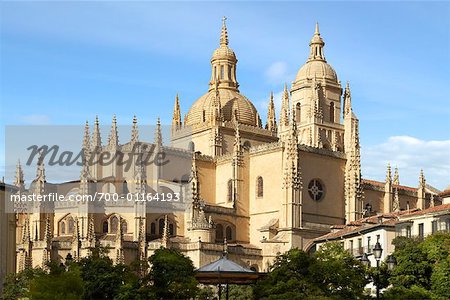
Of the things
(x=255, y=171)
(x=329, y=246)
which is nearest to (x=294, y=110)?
(x=255, y=171)

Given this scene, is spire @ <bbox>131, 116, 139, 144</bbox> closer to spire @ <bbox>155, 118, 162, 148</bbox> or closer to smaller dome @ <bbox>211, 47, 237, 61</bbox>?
spire @ <bbox>155, 118, 162, 148</bbox>

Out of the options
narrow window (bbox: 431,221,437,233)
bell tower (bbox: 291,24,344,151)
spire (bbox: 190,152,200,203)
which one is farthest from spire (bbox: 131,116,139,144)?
narrow window (bbox: 431,221,437,233)

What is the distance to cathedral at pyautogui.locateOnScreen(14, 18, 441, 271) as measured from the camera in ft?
259

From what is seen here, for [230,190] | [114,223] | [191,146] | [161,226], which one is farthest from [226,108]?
[114,223]

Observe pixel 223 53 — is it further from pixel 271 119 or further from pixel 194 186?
pixel 194 186

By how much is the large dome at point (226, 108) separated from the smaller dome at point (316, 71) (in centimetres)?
630

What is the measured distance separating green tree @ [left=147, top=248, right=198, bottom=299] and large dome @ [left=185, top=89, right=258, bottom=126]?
1913 inches

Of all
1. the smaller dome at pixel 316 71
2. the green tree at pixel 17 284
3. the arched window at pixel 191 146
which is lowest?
the green tree at pixel 17 284

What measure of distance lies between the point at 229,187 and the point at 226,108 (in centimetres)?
1134

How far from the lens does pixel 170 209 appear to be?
8300cm

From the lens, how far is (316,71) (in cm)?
9475

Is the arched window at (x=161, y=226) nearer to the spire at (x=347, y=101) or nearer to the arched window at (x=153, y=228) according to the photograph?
the arched window at (x=153, y=228)

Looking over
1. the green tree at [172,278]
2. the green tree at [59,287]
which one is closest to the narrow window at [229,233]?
the green tree at [172,278]

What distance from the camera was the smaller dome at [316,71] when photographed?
9469 centimetres
